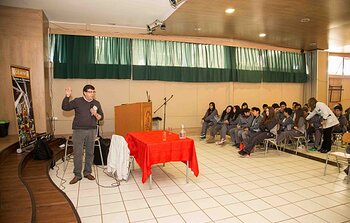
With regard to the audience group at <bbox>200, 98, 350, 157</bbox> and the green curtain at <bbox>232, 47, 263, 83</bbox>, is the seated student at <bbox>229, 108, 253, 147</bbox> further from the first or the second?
the green curtain at <bbox>232, 47, 263, 83</bbox>

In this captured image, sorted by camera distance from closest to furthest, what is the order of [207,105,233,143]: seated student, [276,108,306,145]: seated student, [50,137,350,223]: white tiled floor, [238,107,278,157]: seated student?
[50,137,350,223]: white tiled floor → [238,107,278,157]: seated student → [276,108,306,145]: seated student → [207,105,233,143]: seated student

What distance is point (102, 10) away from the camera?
5.72 m

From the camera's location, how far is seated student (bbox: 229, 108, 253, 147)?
20.5 feet

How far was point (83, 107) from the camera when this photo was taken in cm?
386

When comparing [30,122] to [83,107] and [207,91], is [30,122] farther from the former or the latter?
[207,91]

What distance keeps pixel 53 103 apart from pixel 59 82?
597 millimetres

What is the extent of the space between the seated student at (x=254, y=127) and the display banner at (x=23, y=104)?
467cm

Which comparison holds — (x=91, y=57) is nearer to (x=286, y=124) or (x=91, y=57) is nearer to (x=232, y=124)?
(x=232, y=124)

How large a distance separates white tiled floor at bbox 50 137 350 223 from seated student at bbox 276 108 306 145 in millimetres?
955

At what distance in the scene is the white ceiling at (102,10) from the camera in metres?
5.24

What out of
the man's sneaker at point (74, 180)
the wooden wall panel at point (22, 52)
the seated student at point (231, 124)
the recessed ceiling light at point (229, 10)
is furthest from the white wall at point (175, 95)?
the man's sneaker at point (74, 180)

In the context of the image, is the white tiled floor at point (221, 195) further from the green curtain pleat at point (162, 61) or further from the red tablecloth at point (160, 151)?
the green curtain pleat at point (162, 61)

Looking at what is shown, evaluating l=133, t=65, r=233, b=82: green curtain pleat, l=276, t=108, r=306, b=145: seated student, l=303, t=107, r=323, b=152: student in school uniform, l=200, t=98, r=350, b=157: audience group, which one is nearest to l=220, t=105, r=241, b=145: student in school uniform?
l=200, t=98, r=350, b=157: audience group

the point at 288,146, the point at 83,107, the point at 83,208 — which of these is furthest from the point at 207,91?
the point at 83,208
